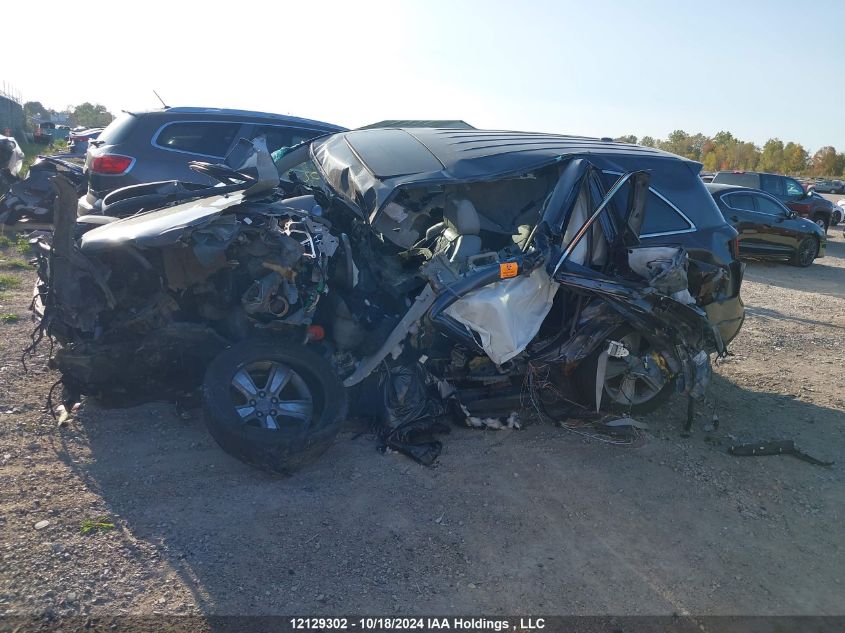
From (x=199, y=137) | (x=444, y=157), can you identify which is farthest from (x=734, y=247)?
(x=199, y=137)

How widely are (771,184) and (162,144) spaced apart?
15.2 meters

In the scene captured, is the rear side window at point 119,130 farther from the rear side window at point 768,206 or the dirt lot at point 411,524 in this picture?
the rear side window at point 768,206

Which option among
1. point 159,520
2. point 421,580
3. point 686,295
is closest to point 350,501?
point 421,580

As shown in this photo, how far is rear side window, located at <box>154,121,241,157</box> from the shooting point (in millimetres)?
7828

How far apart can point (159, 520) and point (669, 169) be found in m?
4.35

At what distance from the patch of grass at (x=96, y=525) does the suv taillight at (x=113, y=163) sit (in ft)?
17.8

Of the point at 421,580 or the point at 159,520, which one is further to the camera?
the point at 159,520

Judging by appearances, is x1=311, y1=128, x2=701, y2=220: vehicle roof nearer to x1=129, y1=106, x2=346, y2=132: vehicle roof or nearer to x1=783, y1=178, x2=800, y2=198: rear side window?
x1=129, y1=106, x2=346, y2=132: vehicle roof

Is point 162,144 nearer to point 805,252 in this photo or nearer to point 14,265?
point 14,265

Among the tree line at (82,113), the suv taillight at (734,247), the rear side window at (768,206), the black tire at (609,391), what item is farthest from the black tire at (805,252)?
the tree line at (82,113)

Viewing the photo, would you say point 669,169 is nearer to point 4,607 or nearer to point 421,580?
point 421,580

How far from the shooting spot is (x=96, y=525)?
3223 millimetres

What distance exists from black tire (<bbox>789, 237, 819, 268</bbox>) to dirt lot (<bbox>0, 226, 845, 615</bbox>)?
9.90 metres

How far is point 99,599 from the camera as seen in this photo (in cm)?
275
